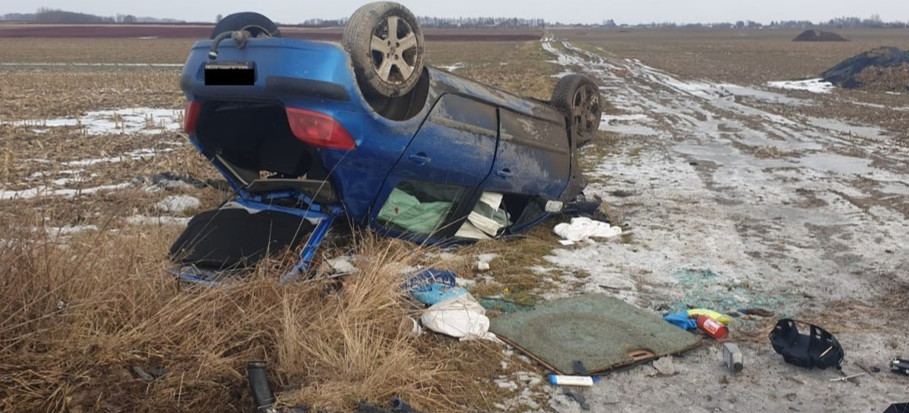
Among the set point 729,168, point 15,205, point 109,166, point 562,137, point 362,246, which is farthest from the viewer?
point 729,168

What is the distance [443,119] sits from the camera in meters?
4.73

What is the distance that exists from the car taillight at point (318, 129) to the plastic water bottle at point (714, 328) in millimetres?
2358

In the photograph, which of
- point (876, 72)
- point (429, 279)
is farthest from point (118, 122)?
point (876, 72)

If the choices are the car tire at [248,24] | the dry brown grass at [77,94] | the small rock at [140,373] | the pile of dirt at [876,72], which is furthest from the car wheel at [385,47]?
the pile of dirt at [876,72]

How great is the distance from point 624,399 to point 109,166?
752 cm

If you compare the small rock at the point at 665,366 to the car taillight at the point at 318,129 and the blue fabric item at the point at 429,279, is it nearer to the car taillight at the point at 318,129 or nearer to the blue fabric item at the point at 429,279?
the blue fabric item at the point at 429,279

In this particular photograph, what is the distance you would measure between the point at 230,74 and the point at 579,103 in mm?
3674

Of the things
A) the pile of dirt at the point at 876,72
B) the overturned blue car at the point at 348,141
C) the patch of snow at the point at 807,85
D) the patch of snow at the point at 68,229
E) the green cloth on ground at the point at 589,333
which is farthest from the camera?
the patch of snow at the point at 807,85

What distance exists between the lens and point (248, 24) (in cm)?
517

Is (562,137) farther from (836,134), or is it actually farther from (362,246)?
(836,134)

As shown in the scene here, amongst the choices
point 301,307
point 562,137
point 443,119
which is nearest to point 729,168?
point 562,137

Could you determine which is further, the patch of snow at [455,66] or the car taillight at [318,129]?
the patch of snow at [455,66]

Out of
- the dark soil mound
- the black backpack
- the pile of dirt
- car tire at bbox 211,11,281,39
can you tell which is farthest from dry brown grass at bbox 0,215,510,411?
the dark soil mound

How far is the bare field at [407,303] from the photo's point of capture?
287 centimetres
